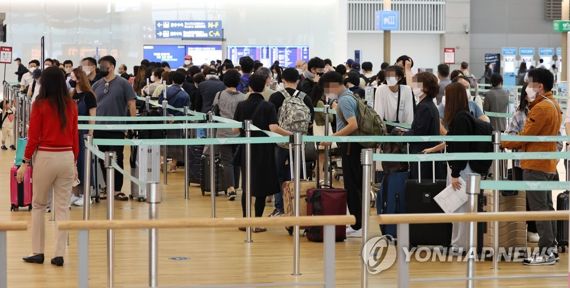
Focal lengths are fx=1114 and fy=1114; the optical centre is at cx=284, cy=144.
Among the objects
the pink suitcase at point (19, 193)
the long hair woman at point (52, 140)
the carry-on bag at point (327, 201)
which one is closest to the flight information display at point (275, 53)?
the pink suitcase at point (19, 193)

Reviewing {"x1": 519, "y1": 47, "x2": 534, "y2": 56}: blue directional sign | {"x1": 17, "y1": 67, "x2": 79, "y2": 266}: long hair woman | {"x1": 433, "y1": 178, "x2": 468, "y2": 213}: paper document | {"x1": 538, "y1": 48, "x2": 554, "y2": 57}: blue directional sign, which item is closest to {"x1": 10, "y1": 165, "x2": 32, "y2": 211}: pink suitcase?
{"x1": 17, "y1": 67, "x2": 79, "y2": 266}: long hair woman

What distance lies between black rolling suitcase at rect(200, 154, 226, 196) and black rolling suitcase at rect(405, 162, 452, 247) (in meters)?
4.25

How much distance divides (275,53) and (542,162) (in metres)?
18.2

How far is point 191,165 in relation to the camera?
48.1 ft

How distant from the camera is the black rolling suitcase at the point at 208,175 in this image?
43.8 feet

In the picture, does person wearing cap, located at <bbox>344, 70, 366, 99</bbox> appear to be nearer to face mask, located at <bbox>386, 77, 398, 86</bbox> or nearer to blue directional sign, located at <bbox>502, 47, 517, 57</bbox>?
face mask, located at <bbox>386, 77, 398, 86</bbox>

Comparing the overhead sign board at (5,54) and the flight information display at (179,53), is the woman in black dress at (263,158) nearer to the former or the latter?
the flight information display at (179,53)

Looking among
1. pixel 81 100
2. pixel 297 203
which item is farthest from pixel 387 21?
pixel 297 203

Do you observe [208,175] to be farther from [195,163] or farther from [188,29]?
[188,29]

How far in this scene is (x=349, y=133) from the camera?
32.7 feet

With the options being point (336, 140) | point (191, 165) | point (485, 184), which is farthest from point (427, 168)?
point (191, 165)

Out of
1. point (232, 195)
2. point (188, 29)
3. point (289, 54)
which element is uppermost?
point (188, 29)

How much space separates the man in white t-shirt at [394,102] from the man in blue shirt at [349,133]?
125 cm

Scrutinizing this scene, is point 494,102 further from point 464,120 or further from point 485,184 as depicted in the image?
point 485,184
